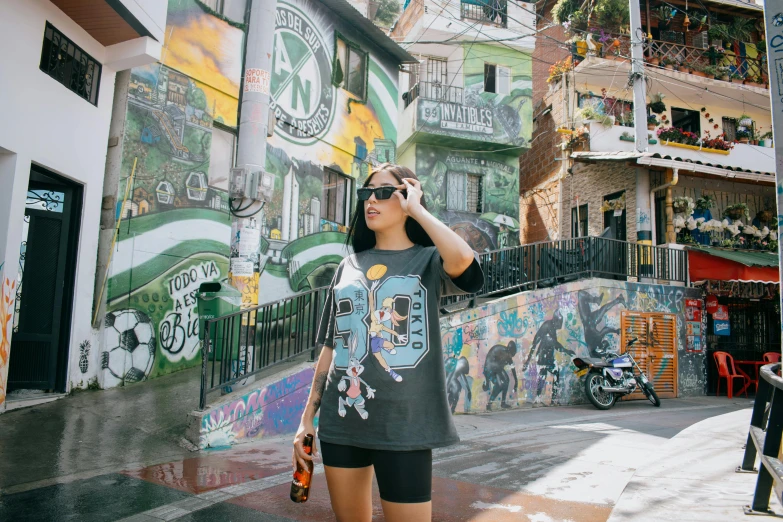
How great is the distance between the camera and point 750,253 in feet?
48.9

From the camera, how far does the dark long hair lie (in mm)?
2273

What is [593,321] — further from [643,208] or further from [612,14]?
[612,14]

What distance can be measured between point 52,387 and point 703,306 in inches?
543

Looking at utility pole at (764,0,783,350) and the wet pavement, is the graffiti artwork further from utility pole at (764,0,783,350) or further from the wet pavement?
utility pole at (764,0,783,350)

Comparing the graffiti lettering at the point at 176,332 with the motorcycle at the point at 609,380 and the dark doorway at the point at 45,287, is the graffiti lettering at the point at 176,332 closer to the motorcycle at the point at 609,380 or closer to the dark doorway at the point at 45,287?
the dark doorway at the point at 45,287

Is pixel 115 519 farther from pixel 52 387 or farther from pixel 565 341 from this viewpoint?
pixel 565 341

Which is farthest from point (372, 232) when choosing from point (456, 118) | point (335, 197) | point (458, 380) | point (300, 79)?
point (456, 118)

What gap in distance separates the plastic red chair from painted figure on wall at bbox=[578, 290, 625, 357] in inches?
138

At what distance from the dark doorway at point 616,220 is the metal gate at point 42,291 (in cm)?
1406

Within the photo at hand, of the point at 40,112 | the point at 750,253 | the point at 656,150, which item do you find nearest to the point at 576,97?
the point at 656,150

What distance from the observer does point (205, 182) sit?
957cm

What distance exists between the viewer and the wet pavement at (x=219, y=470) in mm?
3693

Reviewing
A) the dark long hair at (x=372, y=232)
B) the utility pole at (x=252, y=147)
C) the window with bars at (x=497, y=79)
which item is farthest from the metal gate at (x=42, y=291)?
the window with bars at (x=497, y=79)

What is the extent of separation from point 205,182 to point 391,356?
8.39m
